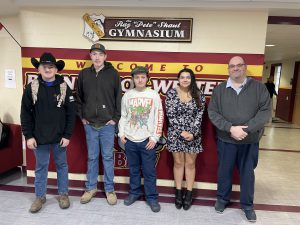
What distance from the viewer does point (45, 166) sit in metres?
→ 2.68

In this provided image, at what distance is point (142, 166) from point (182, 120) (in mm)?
632

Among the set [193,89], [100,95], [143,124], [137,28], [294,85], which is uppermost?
[137,28]

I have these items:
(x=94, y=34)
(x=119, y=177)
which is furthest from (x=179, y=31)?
(x=119, y=177)

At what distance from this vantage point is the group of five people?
8.39ft

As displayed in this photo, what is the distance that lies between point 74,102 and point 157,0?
1318mm

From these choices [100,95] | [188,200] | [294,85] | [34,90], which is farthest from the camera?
[294,85]

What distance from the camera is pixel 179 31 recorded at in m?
2.91

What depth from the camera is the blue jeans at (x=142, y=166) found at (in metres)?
2.76

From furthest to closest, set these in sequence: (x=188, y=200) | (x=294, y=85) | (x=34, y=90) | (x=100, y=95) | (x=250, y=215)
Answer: (x=294, y=85), (x=188, y=200), (x=100, y=95), (x=250, y=215), (x=34, y=90)

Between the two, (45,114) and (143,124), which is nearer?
(45,114)

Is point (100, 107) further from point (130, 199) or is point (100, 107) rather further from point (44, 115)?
point (130, 199)

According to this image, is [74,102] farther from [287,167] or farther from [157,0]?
[287,167]

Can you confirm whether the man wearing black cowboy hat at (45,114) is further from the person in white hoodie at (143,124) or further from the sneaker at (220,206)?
the sneaker at (220,206)

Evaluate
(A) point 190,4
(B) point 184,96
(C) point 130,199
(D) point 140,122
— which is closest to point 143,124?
(D) point 140,122
